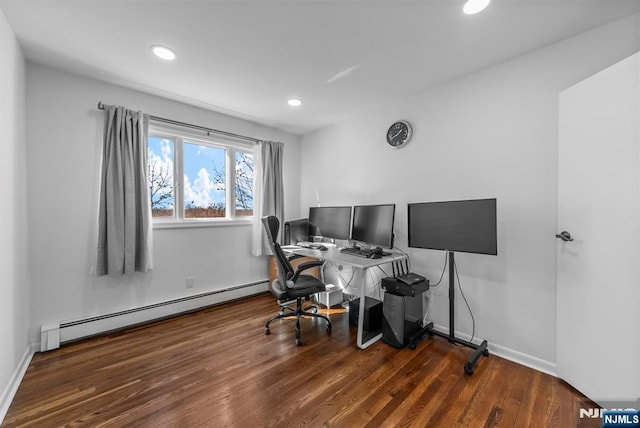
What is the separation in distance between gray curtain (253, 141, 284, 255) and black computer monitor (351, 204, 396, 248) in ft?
4.47

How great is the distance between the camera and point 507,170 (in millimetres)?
2164

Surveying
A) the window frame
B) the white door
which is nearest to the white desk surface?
the window frame

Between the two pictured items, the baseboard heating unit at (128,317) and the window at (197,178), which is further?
the window at (197,178)

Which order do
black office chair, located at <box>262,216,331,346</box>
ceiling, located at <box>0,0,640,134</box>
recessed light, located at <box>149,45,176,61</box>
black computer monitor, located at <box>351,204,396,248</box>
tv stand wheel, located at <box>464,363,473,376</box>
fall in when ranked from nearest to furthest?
ceiling, located at <box>0,0,640,134</box> → tv stand wheel, located at <box>464,363,473,376</box> → recessed light, located at <box>149,45,176,61</box> → black office chair, located at <box>262,216,331,346</box> → black computer monitor, located at <box>351,204,396,248</box>

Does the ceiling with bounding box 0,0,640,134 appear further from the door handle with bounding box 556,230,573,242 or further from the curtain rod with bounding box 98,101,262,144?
the door handle with bounding box 556,230,573,242

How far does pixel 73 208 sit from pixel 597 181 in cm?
424

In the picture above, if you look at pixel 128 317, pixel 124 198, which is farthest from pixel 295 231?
pixel 128 317

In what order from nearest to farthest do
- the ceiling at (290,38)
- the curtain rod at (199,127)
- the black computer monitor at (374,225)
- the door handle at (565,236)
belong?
the ceiling at (290,38), the door handle at (565,236), the black computer monitor at (374,225), the curtain rod at (199,127)

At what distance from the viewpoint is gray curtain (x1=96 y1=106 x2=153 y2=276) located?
8.19ft

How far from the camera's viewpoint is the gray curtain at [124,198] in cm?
250

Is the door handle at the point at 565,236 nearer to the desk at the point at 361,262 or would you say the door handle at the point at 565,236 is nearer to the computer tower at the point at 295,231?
the desk at the point at 361,262

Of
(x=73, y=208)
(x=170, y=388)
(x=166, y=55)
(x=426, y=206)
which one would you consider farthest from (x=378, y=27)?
(x=73, y=208)

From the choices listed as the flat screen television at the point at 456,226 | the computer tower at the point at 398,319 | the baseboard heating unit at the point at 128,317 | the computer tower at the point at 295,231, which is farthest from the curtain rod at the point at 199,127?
the computer tower at the point at 398,319

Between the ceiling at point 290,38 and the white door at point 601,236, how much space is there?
0.60 metres
